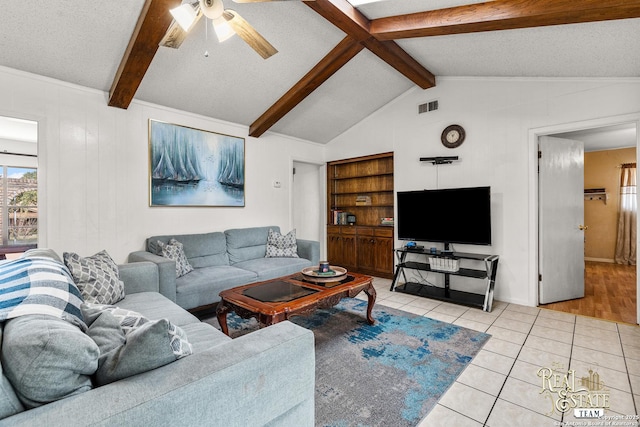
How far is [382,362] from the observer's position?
7.30 ft

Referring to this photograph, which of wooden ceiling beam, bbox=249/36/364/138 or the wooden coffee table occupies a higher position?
wooden ceiling beam, bbox=249/36/364/138

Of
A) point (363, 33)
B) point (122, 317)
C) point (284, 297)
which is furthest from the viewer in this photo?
point (363, 33)

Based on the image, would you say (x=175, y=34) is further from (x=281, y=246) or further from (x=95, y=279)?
(x=281, y=246)

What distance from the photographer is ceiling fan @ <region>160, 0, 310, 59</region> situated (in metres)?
1.90

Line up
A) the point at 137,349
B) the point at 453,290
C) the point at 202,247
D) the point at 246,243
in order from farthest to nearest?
the point at 246,243, the point at 453,290, the point at 202,247, the point at 137,349

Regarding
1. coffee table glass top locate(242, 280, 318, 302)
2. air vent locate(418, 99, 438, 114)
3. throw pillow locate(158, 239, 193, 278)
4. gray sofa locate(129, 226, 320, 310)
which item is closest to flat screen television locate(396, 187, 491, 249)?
air vent locate(418, 99, 438, 114)

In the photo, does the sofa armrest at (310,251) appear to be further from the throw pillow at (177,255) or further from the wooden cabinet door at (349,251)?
the throw pillow at (177,255)

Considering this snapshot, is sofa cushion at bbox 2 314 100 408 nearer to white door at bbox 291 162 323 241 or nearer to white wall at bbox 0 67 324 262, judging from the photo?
white wall at bbox 0 67 324 262

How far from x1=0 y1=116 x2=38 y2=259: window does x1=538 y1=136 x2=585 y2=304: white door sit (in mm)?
7870

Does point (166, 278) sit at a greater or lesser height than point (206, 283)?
greater

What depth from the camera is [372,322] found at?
292 centimetres

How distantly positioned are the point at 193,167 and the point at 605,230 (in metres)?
7.64

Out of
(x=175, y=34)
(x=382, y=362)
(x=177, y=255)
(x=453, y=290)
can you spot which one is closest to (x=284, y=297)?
(x=382, y=362)

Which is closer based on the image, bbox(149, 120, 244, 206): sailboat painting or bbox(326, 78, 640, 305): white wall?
bbox(326, 78, 640, 305): white wall
